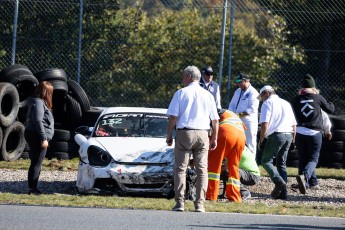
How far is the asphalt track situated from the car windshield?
328 centimetres

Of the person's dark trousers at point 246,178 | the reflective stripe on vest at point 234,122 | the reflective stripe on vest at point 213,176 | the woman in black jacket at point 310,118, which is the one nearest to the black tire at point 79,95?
the woman in black jacket at point 310,118

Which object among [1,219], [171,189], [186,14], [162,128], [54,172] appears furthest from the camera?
[186,14]

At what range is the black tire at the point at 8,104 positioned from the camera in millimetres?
18734

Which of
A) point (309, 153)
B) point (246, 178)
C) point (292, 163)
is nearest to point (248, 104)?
point (309, 153)

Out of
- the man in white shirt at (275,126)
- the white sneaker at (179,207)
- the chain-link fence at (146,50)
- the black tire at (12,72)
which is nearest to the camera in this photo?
the white sneaker at (179,207)

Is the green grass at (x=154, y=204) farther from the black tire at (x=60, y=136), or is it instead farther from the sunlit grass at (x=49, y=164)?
the black tire at (x=60, y=136)

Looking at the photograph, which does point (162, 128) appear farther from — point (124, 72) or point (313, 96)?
point (124, 72)

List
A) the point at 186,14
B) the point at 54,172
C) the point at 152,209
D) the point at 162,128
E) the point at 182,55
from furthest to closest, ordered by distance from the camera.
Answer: the point at 186,14 → the point at 182,55 → the point at 54,172 → the point at 162,128 → the point at 152,209

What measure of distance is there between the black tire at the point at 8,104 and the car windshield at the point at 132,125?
12.7 feet

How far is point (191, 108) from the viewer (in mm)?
12289

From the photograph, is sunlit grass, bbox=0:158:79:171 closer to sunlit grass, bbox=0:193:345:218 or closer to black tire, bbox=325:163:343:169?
sunlit grass, bbox=0:193:345:218

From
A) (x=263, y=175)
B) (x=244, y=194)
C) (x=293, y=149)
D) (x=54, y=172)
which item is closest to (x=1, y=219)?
(x=244, y=194)

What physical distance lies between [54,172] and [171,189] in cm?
429

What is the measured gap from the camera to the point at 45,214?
11.2 meters
